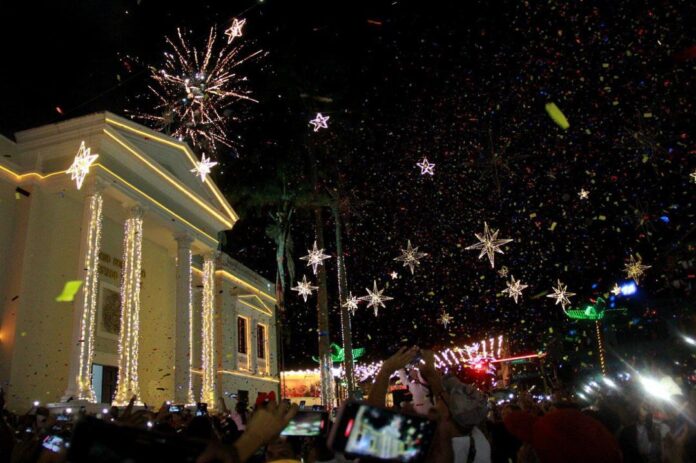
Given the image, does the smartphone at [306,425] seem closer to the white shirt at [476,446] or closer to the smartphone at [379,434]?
the white shirt at [476,446]

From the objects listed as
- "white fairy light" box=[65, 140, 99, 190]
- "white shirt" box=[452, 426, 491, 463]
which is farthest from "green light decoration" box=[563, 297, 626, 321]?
"white shirt" box=[452, 426, 491, 463]

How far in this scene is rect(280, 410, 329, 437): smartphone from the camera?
10.6 ft

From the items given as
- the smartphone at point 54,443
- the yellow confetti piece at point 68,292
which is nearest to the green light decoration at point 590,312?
the yellow confetti piece at point 68,292

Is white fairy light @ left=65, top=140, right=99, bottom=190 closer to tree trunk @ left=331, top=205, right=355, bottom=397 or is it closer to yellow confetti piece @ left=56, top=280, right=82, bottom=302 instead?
yellow confetti piece @ left=56, top=280, right=82, bottom=302

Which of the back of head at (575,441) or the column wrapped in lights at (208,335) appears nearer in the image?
the back of head at (575,441)

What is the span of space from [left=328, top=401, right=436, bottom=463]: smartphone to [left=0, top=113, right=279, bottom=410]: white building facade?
46.2 feet

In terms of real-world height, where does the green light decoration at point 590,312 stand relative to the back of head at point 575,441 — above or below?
above

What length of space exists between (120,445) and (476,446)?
110 inches

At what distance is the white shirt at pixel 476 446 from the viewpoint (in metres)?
3.59

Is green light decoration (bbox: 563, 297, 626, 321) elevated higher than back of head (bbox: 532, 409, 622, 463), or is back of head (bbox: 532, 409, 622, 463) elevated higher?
green light decoration (bbox: 563, 297, 626, 321)

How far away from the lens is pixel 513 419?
15.0 feet

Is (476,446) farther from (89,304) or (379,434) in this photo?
(89,304)

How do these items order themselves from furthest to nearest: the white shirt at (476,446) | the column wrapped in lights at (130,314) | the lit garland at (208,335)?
the lit garland at (208,335)
the column wrapped in lights at (130,314)
the white shirt at (476,446)

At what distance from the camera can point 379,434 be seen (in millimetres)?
2025
